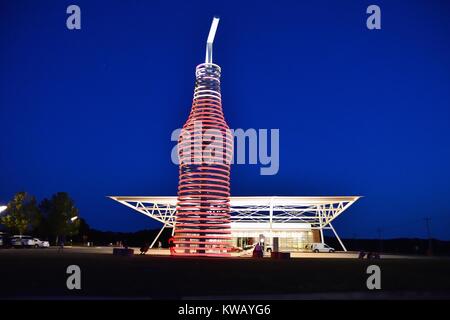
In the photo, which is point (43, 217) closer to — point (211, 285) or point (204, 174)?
point (204, 174)

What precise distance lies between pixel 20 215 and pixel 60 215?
22.7 ft

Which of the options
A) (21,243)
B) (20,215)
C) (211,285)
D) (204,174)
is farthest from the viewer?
(20,215)

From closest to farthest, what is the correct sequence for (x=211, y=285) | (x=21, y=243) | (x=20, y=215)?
(x=211, y=285) < (x=21, y=243) < (x=20, y=215)

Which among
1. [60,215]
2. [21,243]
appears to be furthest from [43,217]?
[21,243]

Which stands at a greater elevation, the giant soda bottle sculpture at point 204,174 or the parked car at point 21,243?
the giant soda bottle sculpture at point 204,174

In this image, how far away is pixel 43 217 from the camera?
2763 inches

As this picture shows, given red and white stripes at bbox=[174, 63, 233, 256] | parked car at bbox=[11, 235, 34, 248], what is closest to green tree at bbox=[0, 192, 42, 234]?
parked car at bbox=[11, 235, 34, 248]

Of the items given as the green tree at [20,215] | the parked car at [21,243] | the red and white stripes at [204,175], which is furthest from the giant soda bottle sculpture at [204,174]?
the green tree at [20,215]

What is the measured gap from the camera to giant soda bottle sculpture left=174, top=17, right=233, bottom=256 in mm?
28891

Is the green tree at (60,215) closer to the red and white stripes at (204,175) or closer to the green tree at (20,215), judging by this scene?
the green tree at (20,215)

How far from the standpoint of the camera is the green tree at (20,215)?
206 feet
